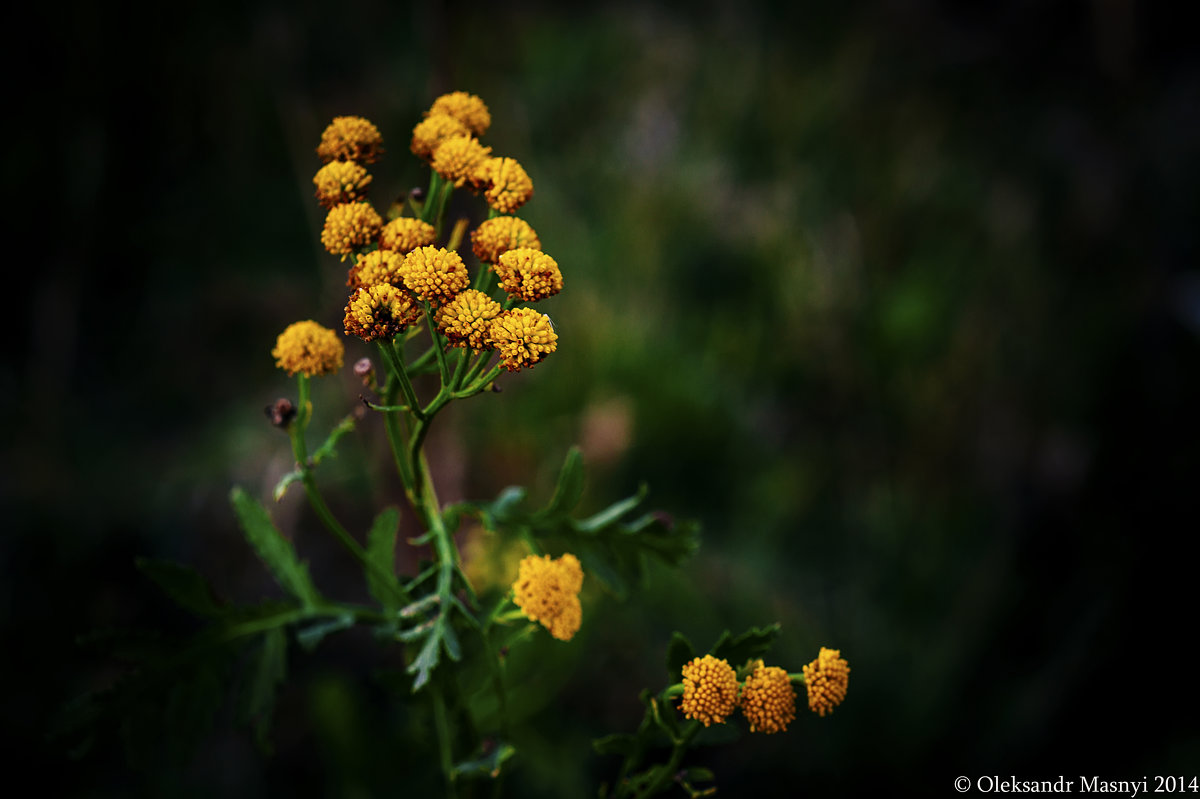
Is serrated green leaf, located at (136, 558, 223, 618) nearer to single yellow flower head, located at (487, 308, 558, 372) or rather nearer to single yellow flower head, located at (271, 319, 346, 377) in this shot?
single yellow flower head, located at (271, 319, 346, 377)

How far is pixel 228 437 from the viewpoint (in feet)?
9.13

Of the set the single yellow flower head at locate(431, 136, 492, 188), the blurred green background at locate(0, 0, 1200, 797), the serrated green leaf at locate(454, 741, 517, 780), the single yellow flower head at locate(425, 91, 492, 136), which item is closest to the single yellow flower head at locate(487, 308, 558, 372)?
the single yellow flower head at locate(431, 136, 492, 188)

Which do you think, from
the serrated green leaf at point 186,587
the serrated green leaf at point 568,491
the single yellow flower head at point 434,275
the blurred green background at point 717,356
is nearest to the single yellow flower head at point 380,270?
the single yellow flower head at point 434,275

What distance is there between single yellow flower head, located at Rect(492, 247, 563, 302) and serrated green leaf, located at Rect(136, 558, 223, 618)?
1.83 feet

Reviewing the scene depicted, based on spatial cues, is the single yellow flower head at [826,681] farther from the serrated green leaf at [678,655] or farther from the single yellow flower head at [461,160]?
the single yellow flower head at [461,160]

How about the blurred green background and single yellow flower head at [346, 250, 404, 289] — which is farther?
the blurred green background

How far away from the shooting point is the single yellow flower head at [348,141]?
931mm

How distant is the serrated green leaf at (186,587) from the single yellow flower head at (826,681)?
72 cm

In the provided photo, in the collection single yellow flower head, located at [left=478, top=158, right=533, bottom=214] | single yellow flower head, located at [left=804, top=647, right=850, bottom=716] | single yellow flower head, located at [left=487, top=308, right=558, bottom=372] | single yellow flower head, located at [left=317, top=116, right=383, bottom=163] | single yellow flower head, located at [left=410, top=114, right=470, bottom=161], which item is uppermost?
single yellow flower head, located at [left=317, top=116, right=383, bottom=163]

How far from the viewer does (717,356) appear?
9.37ft

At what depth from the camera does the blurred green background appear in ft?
6.93

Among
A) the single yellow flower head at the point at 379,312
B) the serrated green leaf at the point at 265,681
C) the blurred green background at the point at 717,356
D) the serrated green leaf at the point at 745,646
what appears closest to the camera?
the single yellow flower head at the point at 379,312

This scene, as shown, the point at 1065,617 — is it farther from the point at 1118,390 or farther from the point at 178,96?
the point at 178,96

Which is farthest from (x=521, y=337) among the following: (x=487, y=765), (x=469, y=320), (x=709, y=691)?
(x=487, y=765)
